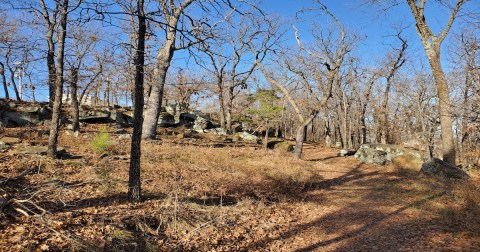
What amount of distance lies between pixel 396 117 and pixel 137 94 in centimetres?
3097

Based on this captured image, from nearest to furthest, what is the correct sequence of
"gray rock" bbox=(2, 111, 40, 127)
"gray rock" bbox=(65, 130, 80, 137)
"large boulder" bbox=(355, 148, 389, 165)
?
"gray rock" bbox=(65, 130, 80, 137), "large boulder" bbox=(355, 148, 389, 165), "gray rock" bbox=(2, 111, 40, 127)

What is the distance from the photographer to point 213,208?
23.0 ft

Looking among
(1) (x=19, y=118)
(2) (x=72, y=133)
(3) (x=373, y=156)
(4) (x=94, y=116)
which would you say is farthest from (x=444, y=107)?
(1) (x=19, y=118)

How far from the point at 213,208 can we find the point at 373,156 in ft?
41.1

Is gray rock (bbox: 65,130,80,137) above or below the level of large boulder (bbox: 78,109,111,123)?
below

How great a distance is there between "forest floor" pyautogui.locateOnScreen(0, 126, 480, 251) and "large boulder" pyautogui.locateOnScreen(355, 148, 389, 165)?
13.5ft

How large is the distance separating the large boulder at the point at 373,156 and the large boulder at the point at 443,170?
10.9ft

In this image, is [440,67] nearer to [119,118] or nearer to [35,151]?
[35,151]

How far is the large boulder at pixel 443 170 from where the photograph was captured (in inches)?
456

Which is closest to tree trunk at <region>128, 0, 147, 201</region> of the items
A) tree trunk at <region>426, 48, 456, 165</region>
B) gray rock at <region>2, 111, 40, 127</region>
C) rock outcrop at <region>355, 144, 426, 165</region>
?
tree trunk at <region>426, 48, 456, 165</region>

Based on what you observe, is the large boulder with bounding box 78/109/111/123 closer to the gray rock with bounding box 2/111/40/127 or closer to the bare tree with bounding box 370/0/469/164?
the gray rock with bounding box 2/111/40/127

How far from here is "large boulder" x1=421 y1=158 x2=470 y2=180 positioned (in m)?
11.6

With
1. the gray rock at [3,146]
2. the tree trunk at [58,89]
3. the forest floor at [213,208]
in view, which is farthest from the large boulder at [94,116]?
the tree trunk at [58,89]

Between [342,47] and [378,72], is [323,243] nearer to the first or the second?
[342,47]
